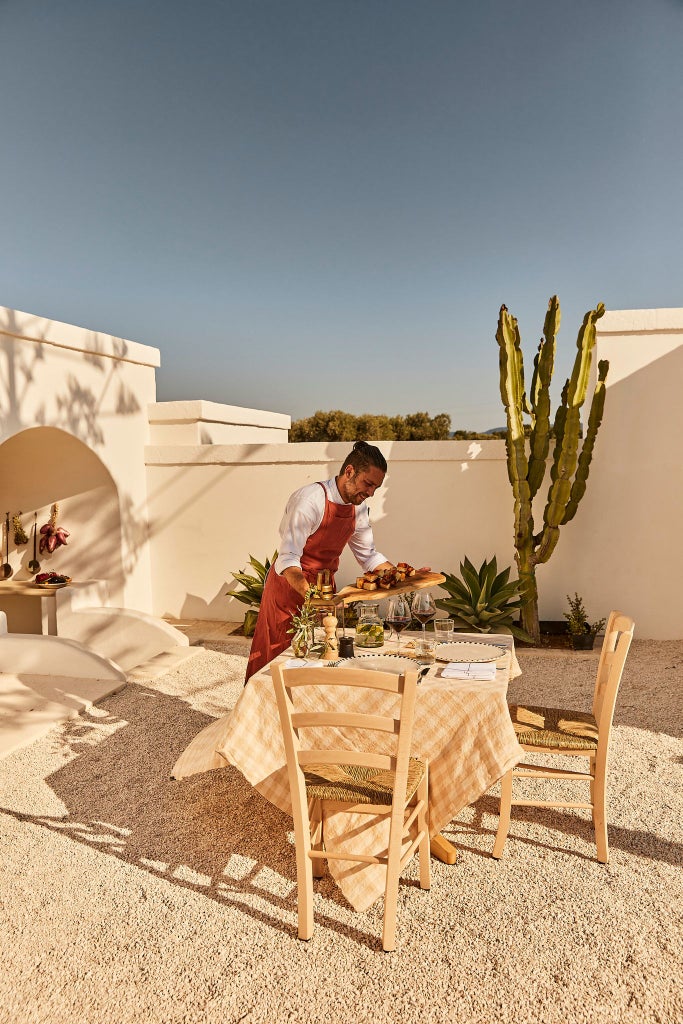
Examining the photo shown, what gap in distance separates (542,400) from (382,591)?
356 centimetres

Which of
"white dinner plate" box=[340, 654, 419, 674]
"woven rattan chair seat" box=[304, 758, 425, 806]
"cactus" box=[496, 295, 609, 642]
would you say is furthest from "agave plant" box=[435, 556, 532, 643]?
"woven rattan chair seat" box=[304, 758, 425, 806]

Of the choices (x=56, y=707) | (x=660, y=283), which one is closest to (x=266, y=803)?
(x=56, y=707)

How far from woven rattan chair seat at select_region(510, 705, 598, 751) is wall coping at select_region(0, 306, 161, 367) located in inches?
187

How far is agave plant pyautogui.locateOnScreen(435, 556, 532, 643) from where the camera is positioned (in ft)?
20.8

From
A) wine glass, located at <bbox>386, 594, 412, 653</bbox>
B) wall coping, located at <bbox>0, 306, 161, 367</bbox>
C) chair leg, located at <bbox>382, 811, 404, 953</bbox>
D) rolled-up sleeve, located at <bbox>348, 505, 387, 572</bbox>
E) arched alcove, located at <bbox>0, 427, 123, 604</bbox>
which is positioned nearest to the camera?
chair leg, located at <bbox>382, 811, 404, 953</bbox>

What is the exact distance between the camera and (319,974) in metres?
2.31

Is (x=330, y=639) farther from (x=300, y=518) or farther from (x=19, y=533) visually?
(x=19, y=533)

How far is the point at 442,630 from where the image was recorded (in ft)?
10.4

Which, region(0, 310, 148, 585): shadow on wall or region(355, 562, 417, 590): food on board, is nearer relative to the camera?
region(355, 562, 417, 590): food on board

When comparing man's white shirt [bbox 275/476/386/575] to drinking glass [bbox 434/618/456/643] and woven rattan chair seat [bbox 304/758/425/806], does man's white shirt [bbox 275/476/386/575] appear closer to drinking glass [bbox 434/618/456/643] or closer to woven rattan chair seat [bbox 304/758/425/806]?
drinking glass [bbox 434/618/456/643]

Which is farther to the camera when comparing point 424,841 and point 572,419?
point 572,419

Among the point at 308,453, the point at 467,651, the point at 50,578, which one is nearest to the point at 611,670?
the point at 467,651

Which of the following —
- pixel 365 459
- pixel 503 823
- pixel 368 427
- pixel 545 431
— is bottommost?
pixel 503 823

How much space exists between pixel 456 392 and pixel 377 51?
567 inches
